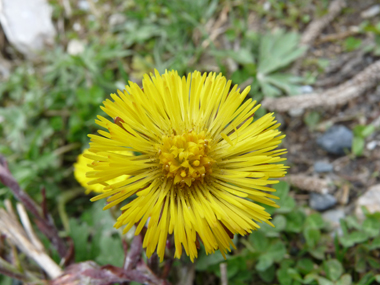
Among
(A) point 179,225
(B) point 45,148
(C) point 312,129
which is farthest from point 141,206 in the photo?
(B) point 45,148

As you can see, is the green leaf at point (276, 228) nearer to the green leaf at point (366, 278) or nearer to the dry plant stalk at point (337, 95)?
the green leaf at point (366, 278)

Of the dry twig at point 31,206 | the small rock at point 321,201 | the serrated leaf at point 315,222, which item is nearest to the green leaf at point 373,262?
the serrated leaf at point 315,222

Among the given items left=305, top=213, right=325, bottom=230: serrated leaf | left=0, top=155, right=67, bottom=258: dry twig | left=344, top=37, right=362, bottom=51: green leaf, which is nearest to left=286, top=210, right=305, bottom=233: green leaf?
left=305, top=213, right=325, bottom=230: serrated leaf

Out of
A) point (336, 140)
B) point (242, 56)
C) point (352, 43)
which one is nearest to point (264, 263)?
point (336, 140)

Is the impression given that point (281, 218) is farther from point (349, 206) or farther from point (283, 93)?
point (283, 93)

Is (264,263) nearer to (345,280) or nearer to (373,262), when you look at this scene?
(345,280)

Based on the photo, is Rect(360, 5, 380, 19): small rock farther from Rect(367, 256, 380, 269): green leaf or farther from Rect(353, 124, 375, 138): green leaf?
Rect(367, 256, 380, 269): green leaf
